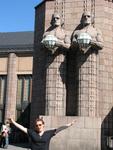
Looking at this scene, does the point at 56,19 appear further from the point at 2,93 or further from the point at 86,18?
the point at 2,93

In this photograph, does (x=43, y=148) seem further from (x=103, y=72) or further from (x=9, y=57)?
(x=9, y=57)

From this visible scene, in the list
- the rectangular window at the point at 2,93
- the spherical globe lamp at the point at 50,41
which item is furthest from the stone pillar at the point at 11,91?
the spherical globe lamp at the point at 50,41

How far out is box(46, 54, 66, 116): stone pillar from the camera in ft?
58.1

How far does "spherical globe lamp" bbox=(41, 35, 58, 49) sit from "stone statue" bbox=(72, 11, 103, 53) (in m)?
0.85

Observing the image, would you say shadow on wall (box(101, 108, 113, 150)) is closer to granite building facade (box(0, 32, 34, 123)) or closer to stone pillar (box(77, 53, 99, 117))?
stone pillar (box(77, 53, 99, 117))

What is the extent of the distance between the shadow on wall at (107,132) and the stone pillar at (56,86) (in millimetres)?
1889

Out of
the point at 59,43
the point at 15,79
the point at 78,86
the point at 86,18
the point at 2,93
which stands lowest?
the point at 78,86

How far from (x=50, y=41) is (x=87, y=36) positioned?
168 cm

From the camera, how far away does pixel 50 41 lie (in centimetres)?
1767

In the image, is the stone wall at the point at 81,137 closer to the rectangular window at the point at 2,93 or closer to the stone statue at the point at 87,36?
the stone statue at the point at 87,36

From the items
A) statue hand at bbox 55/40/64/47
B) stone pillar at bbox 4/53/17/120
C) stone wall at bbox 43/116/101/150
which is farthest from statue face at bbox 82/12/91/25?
stone pillar at bbox 4/53/17/120

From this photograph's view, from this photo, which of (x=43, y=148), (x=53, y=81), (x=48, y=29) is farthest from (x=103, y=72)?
(x=43, y=148)

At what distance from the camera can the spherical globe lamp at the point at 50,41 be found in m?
17.7

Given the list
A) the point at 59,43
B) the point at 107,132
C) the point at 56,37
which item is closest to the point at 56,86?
the point at 59,43
